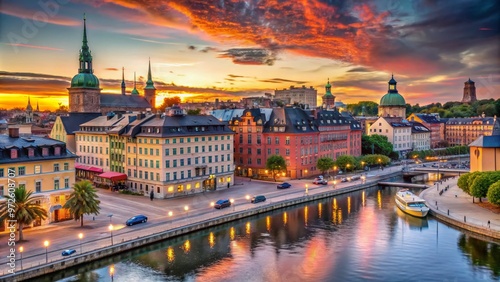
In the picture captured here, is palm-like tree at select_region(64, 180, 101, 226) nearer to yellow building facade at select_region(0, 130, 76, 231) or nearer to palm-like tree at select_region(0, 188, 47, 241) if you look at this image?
yellow building facade at select_region(0, 130, 76, 231)

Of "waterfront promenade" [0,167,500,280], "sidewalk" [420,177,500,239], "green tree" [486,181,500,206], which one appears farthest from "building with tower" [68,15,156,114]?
"green tree" [486,181,500,206]

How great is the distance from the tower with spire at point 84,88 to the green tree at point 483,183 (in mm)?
107623

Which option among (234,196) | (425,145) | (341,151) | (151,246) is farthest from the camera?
(425,145)

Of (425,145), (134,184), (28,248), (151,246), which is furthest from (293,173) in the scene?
(425,145)

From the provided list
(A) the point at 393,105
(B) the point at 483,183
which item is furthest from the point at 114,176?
(A) the point at 393,105

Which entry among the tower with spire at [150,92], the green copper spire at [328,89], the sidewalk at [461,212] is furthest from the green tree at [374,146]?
the tower with spire at [150,92]

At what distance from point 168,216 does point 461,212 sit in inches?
1525

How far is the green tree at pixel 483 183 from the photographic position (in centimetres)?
6169

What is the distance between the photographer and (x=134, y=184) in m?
74.1

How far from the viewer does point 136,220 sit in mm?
52625

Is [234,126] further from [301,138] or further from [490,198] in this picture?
[490,198]

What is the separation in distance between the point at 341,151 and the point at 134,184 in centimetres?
5517

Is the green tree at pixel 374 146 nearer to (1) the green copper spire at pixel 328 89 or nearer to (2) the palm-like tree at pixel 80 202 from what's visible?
(1) the green copper spire at pixel 328 89

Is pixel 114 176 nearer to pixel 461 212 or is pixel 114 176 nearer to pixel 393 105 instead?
pixel 461 212
